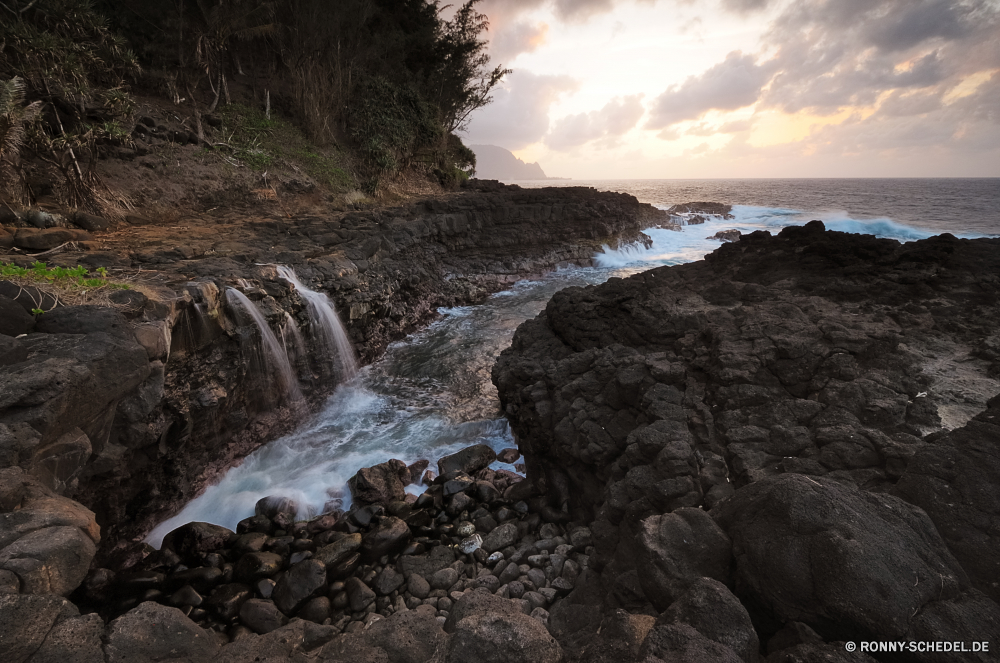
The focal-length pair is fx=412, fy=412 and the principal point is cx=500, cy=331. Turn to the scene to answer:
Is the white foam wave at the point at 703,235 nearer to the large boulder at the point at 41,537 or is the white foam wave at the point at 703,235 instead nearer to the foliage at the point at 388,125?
the foliage at the point at 388,125

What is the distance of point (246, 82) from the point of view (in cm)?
1975

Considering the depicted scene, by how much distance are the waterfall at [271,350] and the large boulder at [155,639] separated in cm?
572

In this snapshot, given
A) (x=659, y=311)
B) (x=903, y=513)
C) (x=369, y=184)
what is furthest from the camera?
(x=369, y=184)

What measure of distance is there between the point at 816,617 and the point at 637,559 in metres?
1.03

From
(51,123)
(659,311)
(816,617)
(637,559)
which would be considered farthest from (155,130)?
(816,617)

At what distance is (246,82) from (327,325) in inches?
692

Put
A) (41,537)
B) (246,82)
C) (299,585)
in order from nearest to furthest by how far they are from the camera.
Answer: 1. (41,537)
2. (299,585)
3. (246,82)

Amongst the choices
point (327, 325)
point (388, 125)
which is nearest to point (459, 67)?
point (388, 125)

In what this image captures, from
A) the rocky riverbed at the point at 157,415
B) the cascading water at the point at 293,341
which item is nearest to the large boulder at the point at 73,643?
the rocky riverbed at the point at 157,415

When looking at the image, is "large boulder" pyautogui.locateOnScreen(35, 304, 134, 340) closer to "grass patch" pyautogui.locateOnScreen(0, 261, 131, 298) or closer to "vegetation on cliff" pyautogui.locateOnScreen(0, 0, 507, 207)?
"grass patch" pyautogui.locateOnScreen(0, 261, 131, 298)

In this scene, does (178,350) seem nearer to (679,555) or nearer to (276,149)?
(679,555)

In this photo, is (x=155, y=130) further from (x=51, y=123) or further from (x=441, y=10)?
(x=441, y=10)

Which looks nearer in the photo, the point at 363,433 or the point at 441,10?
the point at 363,433

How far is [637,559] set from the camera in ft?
9.68
